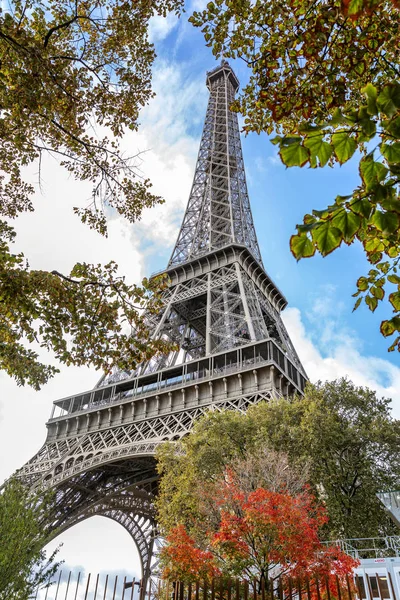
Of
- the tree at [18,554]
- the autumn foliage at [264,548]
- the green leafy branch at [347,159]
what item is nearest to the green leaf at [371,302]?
the green leafy branch at [347,159]

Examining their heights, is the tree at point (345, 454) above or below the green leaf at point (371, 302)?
above

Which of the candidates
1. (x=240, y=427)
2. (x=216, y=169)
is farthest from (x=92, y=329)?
(x=216, y=169)

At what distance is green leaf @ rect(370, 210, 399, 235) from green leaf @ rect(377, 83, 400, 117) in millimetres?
516

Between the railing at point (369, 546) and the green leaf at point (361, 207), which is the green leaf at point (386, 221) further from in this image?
the railing at point (369, 546)

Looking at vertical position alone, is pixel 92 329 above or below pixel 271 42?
below

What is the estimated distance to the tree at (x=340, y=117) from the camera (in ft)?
7.59

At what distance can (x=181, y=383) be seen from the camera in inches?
1110

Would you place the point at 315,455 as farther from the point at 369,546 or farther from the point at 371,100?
the point at 371,100

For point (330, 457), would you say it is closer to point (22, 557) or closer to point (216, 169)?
point (22, 557)

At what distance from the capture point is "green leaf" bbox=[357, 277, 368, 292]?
363 centimetres

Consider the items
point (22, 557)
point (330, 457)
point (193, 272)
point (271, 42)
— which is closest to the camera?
point (271, 42)

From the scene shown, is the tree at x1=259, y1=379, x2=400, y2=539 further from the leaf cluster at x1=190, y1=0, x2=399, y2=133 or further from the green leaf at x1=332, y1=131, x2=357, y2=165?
the green leaf at x1=332, y1=131, x2=357, y2=165

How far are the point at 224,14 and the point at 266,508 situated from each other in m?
10.5

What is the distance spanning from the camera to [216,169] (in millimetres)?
52094
